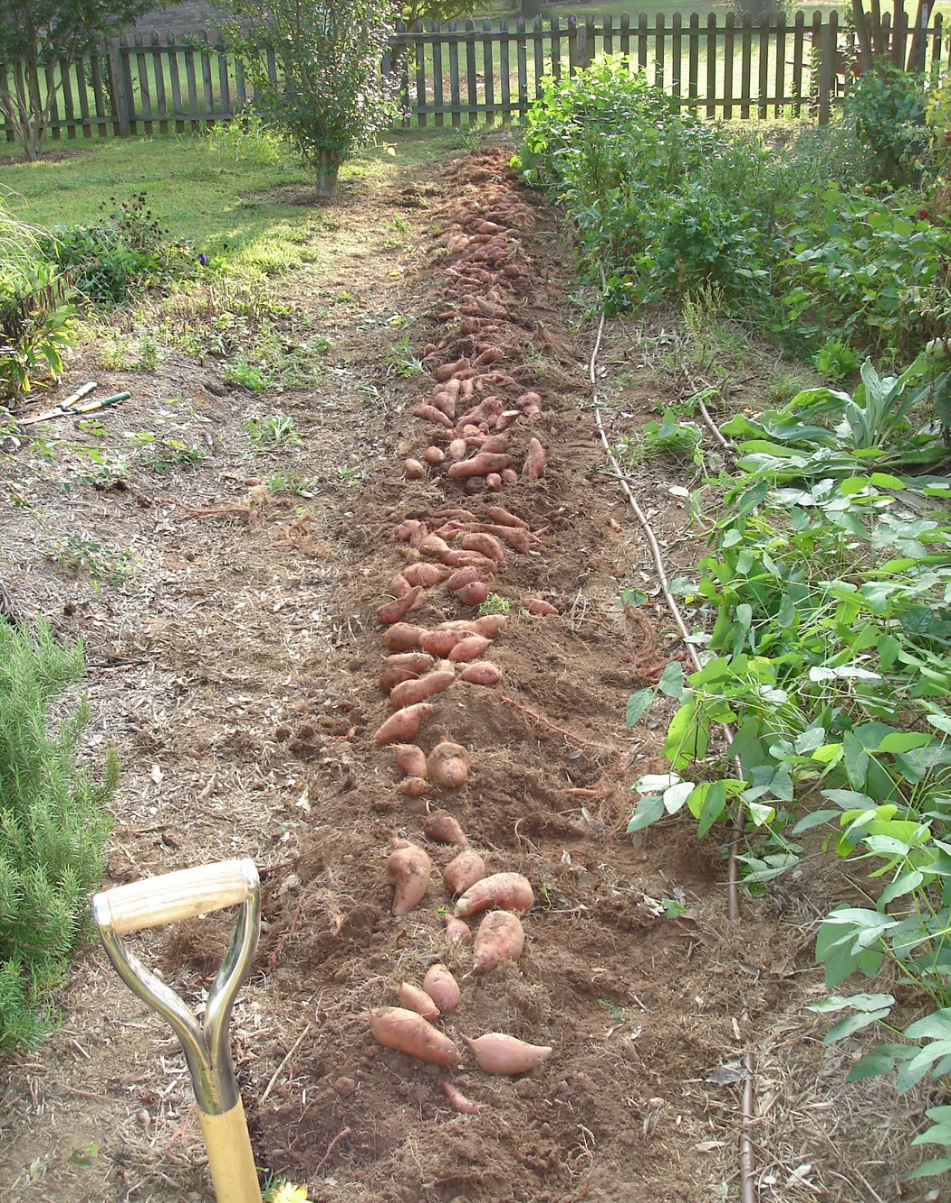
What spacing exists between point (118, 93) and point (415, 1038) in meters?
13.1

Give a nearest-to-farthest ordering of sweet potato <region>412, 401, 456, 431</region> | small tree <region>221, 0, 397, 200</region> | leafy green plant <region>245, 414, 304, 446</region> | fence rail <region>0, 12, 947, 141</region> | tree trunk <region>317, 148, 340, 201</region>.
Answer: sweet potato <region>412, 401, 456, 431</region>
leafy green plant <region>245, 414, 304, 446</region>
small tree <region>221, 0, 397, 200</region>
tree trunk <region>317, 148, 340, 201</region>
fence rail <region>0, 12, 947, 141</region>

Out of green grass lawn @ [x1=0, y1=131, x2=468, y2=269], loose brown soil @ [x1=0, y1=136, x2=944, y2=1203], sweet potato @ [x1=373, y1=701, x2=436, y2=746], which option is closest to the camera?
loose brown soil @ [x1=0, y1=136, x2=944, y2=1203]

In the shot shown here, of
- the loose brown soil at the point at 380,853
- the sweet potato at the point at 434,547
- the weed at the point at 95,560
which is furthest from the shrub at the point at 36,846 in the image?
the sweet potato at the point at 434,547

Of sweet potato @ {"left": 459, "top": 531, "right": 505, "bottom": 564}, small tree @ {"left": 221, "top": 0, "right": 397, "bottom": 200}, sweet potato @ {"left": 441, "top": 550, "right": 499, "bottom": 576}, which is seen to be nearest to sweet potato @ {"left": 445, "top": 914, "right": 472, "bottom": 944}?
sweet potato @ {"left": 441, "top": 550, "right": 499, "bottom": 576}

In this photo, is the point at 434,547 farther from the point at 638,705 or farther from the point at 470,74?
the point at 470,74

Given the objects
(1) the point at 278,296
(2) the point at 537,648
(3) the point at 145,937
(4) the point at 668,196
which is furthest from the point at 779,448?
(1) the point at 278,296

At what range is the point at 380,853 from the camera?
2686 mm

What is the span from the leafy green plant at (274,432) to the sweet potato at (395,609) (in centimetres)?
176

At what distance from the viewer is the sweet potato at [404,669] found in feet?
→ 11.0

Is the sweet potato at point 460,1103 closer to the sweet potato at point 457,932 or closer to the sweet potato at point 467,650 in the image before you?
the sweet potato at point 457,932

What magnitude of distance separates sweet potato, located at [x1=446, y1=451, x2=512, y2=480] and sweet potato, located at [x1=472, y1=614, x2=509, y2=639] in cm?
118

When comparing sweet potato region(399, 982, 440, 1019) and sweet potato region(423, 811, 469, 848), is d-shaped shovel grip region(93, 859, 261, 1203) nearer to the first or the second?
sweet potato region(399, 982, 440, 1019)

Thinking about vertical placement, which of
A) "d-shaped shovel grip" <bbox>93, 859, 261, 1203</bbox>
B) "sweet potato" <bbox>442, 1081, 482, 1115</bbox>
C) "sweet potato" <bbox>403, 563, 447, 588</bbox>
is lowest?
"sweet potato" <bbox>442, 1081, 482, 1115</bbox>

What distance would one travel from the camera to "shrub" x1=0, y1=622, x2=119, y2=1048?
218 cm
